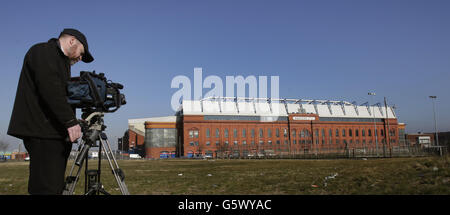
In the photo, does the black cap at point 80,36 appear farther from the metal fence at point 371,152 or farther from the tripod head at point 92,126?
the metal fence at point 371,152

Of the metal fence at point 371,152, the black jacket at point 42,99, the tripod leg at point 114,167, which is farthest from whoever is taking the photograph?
the metal fence at point 371,152

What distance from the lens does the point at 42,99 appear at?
94.9 inches

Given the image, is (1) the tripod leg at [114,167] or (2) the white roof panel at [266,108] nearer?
(1) the tripod leg at [114,167]

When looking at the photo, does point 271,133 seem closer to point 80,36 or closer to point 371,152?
point 371,152

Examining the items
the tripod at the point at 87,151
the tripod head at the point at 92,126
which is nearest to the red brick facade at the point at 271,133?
the tripod at the point at 87,151

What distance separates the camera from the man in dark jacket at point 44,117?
7.79 feet

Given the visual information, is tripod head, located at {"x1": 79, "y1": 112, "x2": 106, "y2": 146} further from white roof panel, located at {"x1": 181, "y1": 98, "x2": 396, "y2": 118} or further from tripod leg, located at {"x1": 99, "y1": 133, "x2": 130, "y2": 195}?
white roof panel, located at {"x1": 181, "y1": 98, "x2": 396, "y2": 118}

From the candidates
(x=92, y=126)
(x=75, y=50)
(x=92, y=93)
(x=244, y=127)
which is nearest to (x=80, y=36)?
(x=75, y=50)

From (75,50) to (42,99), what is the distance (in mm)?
543

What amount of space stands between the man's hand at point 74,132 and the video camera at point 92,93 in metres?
0.27

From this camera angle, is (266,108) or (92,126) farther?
(266,108)

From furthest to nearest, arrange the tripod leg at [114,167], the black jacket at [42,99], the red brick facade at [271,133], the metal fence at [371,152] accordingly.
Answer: the red brick facade at [271,133]
the metal fence at [371,152]
the tripod leg at [114,167]
the black jacket at [42,99]

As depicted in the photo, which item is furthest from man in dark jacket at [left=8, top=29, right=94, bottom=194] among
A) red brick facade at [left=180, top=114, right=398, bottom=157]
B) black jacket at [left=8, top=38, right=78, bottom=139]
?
red brick facade at [left=180, top=114, right=398, bottom=157]
